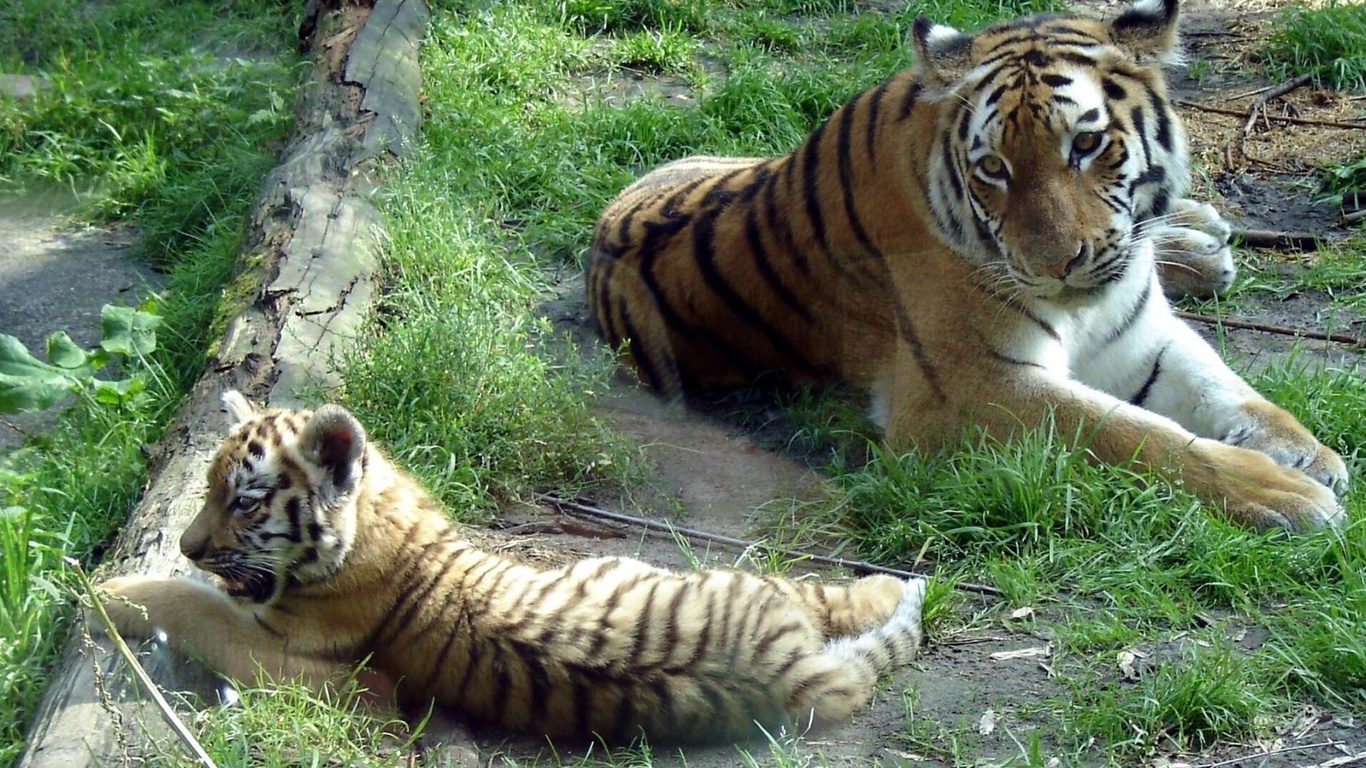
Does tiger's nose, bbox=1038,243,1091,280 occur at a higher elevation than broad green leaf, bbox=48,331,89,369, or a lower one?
higher

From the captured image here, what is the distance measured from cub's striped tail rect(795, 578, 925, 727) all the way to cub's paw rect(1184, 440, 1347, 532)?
905 millimetres

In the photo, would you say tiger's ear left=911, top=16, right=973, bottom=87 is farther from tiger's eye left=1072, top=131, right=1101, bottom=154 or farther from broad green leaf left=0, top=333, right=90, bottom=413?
broad green leaf left=0, top=333, right=90, bottom=413

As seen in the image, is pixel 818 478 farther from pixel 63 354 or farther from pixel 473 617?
pixel 63 354

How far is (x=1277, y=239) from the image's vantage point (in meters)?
5.77

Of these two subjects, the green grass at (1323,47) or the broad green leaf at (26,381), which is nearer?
the broad green leaf at (26,381)

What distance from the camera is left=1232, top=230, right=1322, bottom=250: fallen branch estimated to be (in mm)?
5734

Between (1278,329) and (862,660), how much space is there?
254cm

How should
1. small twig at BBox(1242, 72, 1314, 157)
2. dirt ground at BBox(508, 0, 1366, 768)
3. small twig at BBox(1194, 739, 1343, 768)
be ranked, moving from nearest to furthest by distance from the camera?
1. small twig at BBox(1194, 739, 1343, 768)
2. dirt ground at BBox(508, 0, 1366, 768)
3. small twig at BBox(1242, 72, 1314, 157)

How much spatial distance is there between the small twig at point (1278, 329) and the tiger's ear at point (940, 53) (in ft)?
4.84

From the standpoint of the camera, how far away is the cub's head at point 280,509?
3.54 metres

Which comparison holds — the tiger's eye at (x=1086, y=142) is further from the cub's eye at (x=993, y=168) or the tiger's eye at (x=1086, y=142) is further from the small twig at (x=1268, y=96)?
the small twig at (x=1268, y=96)

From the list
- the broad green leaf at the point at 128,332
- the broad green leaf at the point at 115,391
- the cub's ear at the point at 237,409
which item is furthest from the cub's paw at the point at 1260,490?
the broad green leaf at the point at 128,332

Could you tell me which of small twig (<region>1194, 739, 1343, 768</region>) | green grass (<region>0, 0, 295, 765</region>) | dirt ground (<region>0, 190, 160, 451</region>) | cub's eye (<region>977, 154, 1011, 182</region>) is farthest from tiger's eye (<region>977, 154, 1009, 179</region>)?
dirt ground (<region>0, 190, 160, 451</region>)

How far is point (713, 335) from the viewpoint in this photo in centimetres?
512
